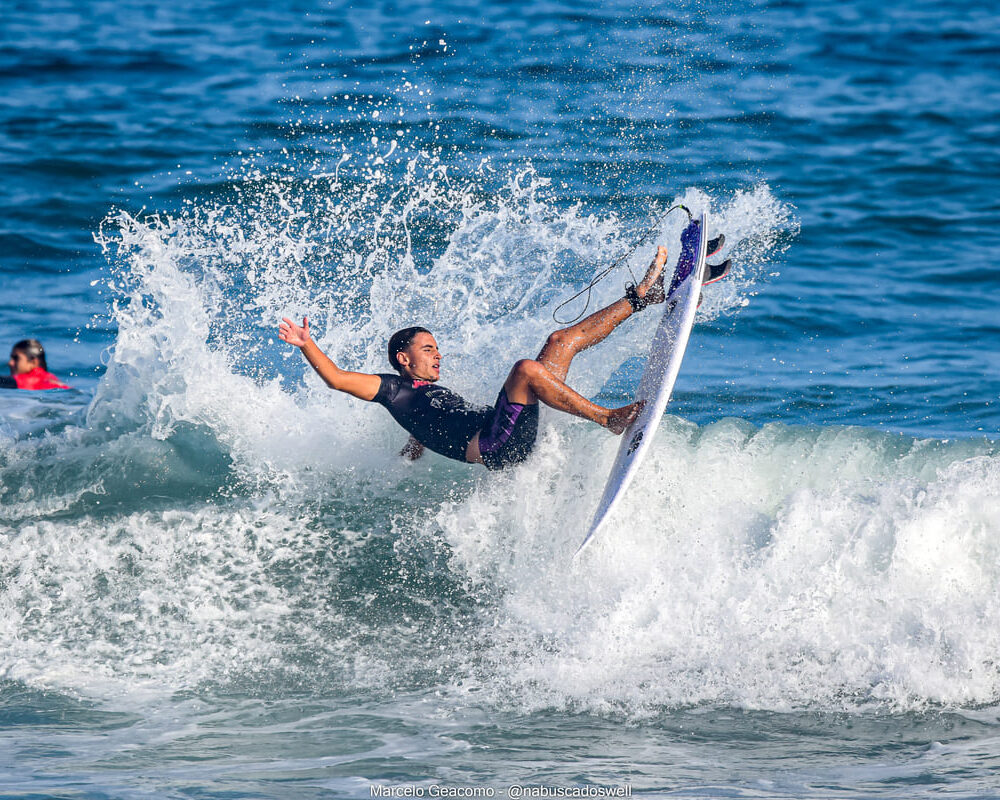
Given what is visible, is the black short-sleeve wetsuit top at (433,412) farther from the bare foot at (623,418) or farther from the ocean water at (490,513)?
the bare foot at (623,418)

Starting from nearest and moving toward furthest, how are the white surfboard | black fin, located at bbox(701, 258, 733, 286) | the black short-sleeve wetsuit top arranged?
the white surfboard, the black short-sleeve wetsuit top, black fin, located at bbox(701, 258, 733, 286)

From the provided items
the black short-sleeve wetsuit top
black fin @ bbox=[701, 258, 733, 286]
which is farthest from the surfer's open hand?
black fin @ bbox=[701, 258, 733, 286]

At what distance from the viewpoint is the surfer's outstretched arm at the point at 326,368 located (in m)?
6.27

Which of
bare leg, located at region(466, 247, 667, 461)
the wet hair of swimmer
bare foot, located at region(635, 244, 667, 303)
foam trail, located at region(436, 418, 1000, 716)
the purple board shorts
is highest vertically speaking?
bare foot, located at region(635, 244, 667, 303)

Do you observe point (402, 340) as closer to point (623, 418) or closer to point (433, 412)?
point (433, 412)

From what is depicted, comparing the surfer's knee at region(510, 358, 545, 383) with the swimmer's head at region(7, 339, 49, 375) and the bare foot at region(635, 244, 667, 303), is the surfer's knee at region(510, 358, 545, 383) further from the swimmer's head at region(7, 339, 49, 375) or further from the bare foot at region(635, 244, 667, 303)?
the swimmer's head at region(7, 339, 49, 375)

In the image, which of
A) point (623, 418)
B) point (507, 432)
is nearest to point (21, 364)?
point (507, 432)

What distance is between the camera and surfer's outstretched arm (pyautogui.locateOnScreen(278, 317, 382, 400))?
6270 mm

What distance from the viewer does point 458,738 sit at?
18.6 ft

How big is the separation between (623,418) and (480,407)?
90 centimetres

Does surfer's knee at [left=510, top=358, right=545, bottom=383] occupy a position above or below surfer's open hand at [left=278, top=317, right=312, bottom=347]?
below

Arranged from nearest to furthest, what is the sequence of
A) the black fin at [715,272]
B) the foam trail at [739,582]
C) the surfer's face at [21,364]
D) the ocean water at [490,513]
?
the ocean water at [490,513] → the foam trail at [739,582] → the black fin at [715,272] → the surfer's face at [21,364]

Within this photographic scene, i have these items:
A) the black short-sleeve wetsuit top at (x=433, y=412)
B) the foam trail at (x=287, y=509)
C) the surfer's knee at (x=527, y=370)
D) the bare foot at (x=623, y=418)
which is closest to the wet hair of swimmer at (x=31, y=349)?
the foam trail at (x=287, y=509)

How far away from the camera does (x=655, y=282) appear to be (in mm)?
7043
